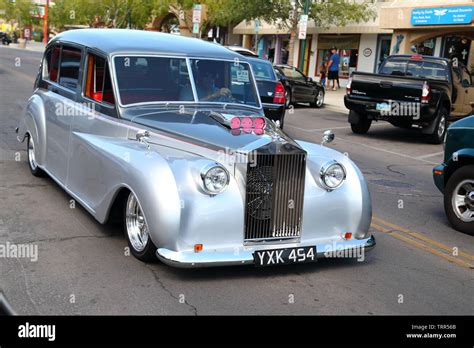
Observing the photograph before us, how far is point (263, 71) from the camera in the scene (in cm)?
1517

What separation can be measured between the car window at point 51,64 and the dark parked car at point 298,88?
42.3 feet

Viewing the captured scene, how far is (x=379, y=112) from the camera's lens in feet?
45.3

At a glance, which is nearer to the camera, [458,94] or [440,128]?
[440,128]

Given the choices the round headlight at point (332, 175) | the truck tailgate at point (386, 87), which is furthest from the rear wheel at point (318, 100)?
the round headlight at point (332, 175)

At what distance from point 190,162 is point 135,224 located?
33.9 inches

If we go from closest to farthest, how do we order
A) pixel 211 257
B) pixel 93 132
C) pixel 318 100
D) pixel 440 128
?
pixel 211 257
pixel 93 132
pixel 440 128
pixel 318 100

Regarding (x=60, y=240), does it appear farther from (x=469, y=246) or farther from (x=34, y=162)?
(x=469, y=246)

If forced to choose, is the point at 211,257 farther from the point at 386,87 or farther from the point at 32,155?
the point at 386,87

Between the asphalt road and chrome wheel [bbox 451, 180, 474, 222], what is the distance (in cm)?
24

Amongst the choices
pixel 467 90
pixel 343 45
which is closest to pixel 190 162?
pixel 467 90

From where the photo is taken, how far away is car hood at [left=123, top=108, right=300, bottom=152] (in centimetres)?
512

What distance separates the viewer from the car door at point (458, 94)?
15.1 m

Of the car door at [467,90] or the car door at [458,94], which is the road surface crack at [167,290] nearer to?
the car door at [458,94]
